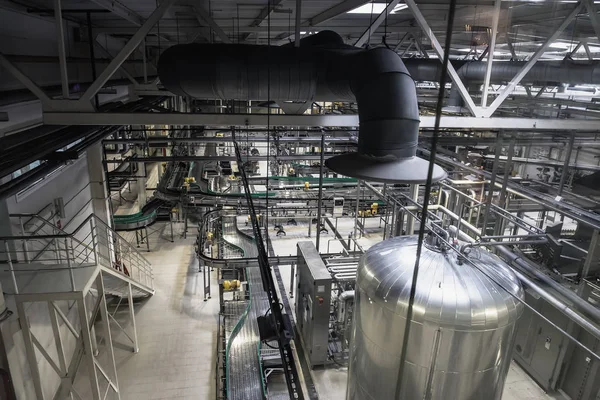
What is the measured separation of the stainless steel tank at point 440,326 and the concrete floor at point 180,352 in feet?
8.90

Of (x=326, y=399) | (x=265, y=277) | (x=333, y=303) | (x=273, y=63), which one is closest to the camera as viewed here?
(x=265, y=277)

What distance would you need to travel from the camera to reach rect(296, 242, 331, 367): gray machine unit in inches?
259

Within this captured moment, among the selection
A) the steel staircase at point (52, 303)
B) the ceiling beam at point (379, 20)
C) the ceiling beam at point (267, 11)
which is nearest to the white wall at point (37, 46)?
the steel staircase at point (52, 303)

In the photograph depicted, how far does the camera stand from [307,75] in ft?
12.5

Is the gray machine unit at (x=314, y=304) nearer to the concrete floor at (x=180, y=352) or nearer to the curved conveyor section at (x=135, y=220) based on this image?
the concrete floor at (x=180, y=352)

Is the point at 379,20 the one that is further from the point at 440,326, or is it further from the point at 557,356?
the point at 557,356

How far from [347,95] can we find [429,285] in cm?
209

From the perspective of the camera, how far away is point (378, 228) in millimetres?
12805

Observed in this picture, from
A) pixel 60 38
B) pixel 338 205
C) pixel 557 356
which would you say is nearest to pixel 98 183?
pixel 60 38

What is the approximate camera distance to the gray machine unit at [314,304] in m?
6.59

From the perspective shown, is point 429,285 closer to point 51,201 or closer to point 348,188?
point 51,201

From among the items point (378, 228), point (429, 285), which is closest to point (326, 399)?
point (429, 285)

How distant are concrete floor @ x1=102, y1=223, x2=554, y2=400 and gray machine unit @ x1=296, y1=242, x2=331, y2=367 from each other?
415 mm

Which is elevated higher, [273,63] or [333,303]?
[273,63]
